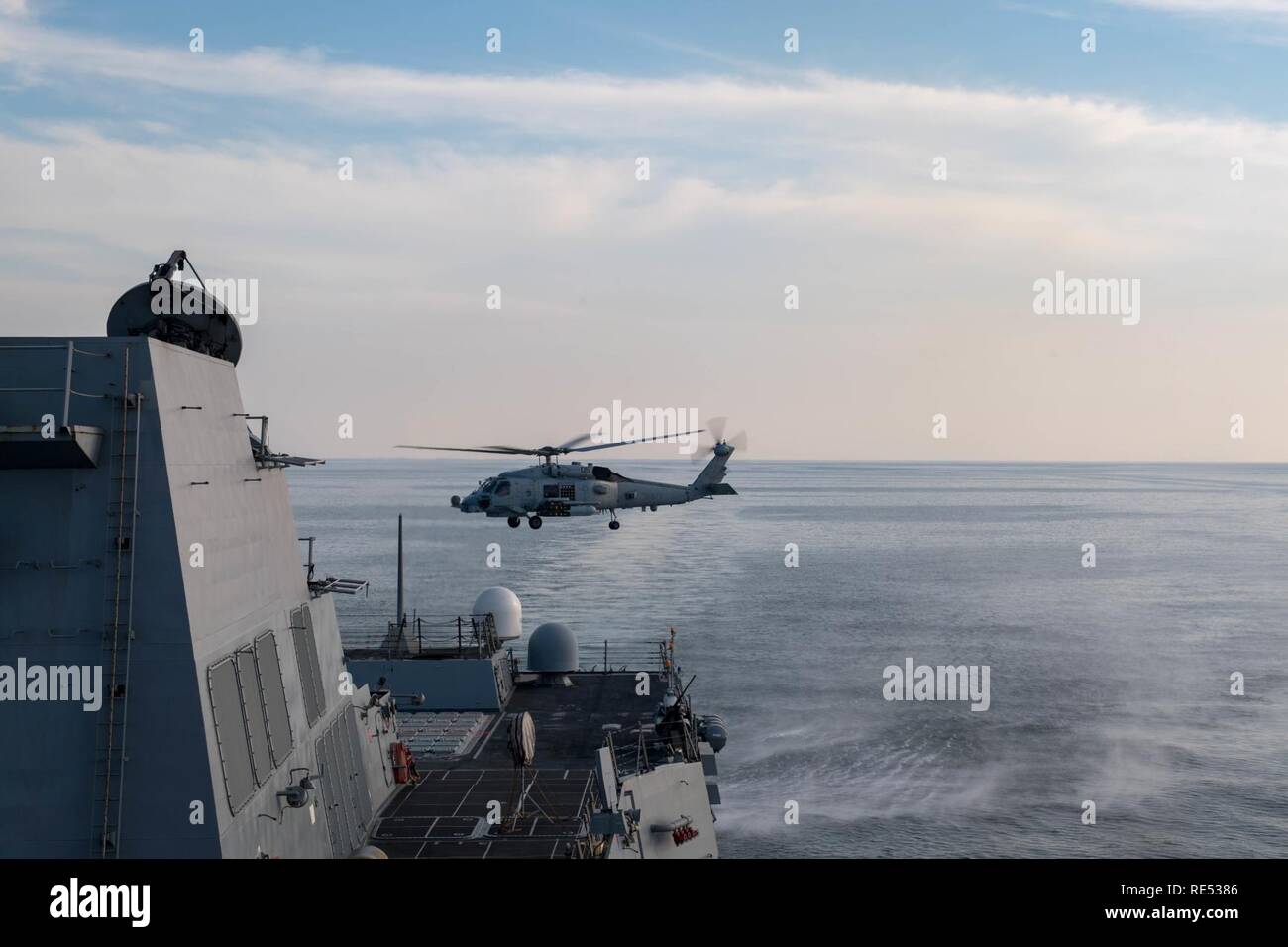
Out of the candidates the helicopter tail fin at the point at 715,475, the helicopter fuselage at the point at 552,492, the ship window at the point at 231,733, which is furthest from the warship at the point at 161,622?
the helicopter tail fin at the point at 715,475

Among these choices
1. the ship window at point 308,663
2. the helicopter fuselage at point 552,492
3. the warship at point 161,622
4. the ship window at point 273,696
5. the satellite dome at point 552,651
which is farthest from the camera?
the helicopter fuselage at point 552,492

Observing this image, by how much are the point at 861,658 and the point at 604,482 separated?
2672cm

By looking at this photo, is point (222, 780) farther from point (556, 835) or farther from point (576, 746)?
point (576, 746)

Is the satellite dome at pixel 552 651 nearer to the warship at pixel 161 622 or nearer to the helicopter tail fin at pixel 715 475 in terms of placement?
the helicopter tail fin at pixel 715 475

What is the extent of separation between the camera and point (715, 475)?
64.3 m

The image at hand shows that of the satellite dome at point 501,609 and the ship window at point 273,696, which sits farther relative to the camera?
the satellite dome at point 501,609

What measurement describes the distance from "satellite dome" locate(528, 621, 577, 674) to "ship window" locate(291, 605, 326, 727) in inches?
948

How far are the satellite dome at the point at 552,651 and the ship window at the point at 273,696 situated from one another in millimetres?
26730

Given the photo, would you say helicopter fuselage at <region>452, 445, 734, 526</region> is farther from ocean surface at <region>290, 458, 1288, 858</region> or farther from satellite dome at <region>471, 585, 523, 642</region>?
ocean surface at <region>290, 458, 1288, 858</region>

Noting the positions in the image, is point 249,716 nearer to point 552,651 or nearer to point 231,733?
point 231,733

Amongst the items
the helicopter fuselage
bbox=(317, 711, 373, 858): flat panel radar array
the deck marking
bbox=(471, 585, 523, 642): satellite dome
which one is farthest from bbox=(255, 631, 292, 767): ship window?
the helicopter fuselage

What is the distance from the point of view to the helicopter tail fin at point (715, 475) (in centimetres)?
6212

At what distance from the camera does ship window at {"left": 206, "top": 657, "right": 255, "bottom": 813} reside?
486 inches

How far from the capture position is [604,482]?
53250 millimetres
